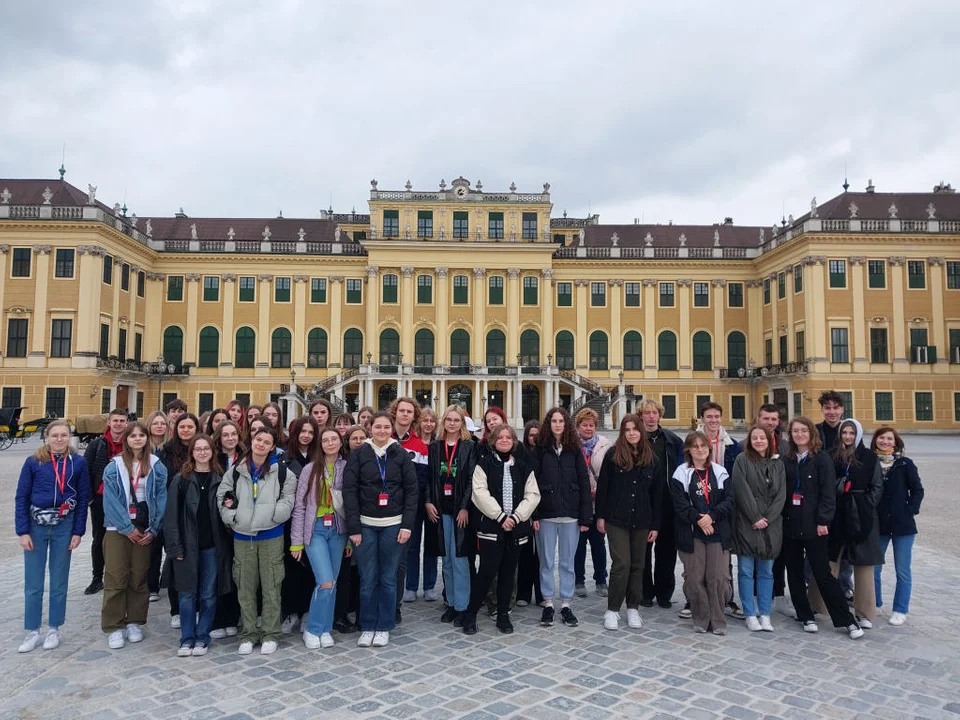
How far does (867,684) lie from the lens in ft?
16.3

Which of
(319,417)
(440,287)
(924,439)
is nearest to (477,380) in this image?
(440,287)

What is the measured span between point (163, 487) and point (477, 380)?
34.5m

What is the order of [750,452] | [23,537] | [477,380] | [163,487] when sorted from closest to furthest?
[23,537] < [163,487] < [750,452] < [477,380]

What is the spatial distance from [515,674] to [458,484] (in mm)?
1770

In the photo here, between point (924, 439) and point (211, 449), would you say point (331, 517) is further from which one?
point (924, 439)

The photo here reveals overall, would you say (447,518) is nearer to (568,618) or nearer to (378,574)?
(378,574)

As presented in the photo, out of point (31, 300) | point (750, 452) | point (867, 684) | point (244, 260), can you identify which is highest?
point (244, 260)

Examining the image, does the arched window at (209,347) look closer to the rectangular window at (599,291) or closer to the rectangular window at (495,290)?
the rectangular window at (495,290)

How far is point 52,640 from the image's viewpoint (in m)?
5.66

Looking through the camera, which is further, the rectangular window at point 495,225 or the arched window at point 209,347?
the rectangular window at point 495,225

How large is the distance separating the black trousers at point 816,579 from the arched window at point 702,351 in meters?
38.2

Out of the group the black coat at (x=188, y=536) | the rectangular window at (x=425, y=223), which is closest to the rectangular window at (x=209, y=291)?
the rectangular window at (x=425, y=223)

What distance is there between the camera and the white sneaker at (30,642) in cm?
554

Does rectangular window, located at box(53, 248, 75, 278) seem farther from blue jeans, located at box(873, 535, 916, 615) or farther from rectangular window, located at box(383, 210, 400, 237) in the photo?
blue jeans, located at box(873, 535, 916, 615)
